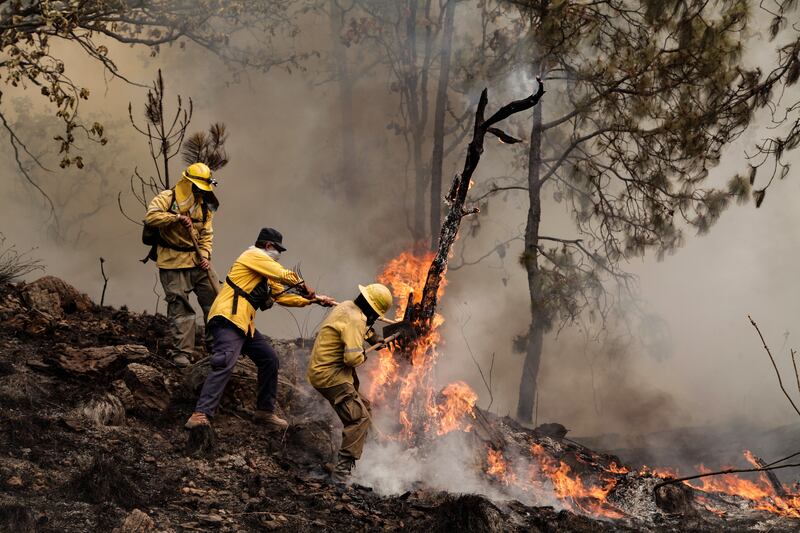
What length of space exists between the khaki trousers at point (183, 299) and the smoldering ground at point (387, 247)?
8332mm

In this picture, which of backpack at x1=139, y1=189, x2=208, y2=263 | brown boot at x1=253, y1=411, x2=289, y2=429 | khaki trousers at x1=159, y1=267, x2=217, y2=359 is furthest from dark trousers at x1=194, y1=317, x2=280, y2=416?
backpack at x1=139, y1=189, x2=208, y2=263

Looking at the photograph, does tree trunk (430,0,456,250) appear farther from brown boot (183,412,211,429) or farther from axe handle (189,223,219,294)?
brown boot (183,412,211,429)

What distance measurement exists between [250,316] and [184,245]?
1189mm

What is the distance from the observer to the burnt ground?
4883 mm

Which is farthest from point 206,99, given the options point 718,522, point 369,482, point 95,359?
point 718,522

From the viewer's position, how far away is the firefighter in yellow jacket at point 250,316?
6133 millimetres

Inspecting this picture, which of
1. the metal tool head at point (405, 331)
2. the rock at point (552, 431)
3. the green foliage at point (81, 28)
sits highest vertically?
the green foliage at point (81, 28)

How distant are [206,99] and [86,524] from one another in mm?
15807

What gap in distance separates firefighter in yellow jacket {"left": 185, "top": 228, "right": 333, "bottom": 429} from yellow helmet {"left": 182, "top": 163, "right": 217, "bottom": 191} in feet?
2.66

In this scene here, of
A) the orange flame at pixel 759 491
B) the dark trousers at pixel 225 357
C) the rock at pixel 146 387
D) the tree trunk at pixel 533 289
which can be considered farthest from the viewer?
the tree trunk at pixel 533 289

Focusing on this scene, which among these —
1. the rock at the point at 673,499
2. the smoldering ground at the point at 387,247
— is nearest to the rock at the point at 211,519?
the rock at the point at 673,499

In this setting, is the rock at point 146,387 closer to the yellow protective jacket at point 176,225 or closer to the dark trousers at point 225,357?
the dark trousers at point 225,357

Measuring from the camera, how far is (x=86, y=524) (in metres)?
4.50

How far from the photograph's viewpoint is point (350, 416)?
6387 mm
